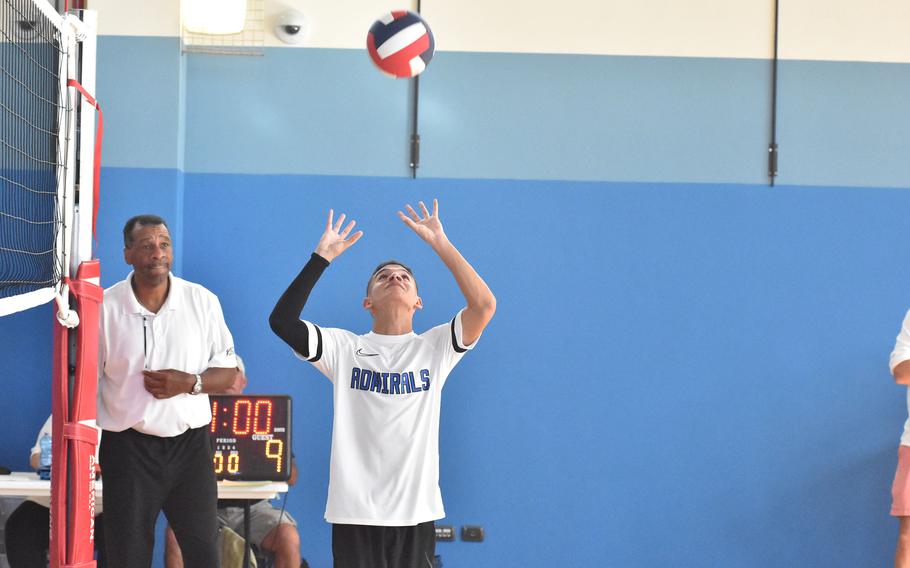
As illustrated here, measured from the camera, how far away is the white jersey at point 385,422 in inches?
146

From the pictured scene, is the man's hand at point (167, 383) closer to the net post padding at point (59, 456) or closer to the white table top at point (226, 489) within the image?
the net post padding at point (59, 456)

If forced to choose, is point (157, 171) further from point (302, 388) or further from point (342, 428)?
point (342, 428)

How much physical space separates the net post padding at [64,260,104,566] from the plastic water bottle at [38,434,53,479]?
1.64 metres

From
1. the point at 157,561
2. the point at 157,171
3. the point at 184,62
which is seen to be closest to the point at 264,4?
the point at 184,62

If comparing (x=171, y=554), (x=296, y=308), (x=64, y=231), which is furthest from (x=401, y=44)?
(x=171, y=554)

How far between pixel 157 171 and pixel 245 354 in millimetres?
1172

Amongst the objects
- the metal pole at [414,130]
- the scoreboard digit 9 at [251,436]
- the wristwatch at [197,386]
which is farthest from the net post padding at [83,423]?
the metal pole at [414,130]

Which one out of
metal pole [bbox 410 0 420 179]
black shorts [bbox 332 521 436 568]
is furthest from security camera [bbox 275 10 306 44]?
black shorts [bbox 332 521 436 568]

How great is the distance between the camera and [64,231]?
12.1 feet

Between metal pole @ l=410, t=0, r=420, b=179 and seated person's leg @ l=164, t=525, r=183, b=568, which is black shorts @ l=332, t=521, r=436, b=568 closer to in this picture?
seated person's leg @ l=164, t=525, r=183, b=568

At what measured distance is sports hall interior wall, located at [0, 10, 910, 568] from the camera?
6.18 metres

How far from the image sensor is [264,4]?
20.6 ft

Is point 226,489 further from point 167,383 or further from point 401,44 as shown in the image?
point 401,44

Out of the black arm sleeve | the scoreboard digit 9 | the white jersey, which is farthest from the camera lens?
the scoreboard digit 9
